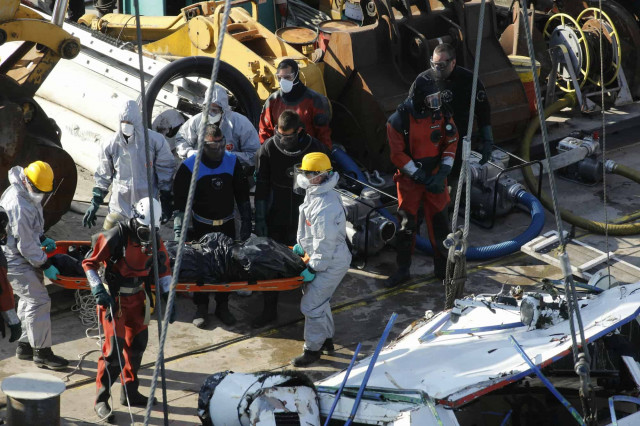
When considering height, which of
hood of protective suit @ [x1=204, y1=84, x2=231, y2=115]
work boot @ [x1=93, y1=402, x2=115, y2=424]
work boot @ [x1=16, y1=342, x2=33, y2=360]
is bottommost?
Answer: work boot @ [x1=93, y1=402, x2=115, y2=424]

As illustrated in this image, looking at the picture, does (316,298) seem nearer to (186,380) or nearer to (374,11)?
(186,380)

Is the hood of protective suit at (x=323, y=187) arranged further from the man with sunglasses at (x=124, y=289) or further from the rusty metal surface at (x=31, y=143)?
the rusty metal surface at (x=31, y=143)

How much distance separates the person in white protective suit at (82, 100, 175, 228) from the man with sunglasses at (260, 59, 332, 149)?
4.17 ft

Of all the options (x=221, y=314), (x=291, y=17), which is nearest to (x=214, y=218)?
(x=221, y=314)

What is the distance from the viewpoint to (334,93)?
37.0 feet

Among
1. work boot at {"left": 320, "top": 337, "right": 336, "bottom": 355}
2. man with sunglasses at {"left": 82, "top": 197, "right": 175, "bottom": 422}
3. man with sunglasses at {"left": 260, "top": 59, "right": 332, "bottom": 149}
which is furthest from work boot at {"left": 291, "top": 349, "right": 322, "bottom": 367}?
man with sunglasses at {"left": 260, "top": 59, "right": 332, "bottom": 149}

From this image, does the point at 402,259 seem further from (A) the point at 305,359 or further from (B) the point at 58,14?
(B) the point at 58,14

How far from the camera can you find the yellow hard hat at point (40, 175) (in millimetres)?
7328

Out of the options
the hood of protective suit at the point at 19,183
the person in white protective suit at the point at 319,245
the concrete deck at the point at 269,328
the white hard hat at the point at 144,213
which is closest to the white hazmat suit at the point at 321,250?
the person in white protective suit at the point at 319,245

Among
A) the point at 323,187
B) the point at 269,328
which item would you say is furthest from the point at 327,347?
the point at 323,187

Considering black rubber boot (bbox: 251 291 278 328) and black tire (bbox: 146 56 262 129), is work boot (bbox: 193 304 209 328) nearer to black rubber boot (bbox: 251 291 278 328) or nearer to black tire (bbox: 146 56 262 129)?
black rubber boot (bbox: 251 291 278 328)

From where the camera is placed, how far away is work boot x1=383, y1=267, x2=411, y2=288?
9.33 meters

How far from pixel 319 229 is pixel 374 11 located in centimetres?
443

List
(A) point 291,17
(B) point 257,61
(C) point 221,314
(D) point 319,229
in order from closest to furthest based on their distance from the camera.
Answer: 1. (D) point 319,229
2. (C) point 221,314
3. (B) point 257,61
4. (A) point 291,17
